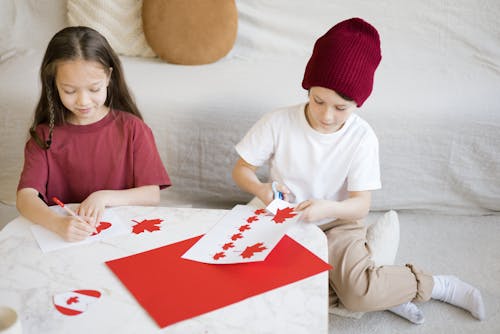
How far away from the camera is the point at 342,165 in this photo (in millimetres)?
1438

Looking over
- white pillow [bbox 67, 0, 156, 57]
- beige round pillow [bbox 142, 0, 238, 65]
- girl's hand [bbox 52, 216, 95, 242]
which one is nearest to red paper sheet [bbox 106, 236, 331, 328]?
girl's hand [bbox 52, 216, 95, 242]

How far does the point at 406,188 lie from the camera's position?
1986 mm

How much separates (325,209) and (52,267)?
2.05 feet

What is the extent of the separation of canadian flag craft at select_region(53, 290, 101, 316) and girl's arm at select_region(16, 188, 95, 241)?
0.59 feet

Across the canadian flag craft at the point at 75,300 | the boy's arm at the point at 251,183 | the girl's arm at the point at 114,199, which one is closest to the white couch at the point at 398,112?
the boy's arm at the point at 251,183

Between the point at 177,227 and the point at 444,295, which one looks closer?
the point at 177,227

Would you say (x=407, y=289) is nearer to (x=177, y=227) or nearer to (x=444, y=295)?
(x=444, y=295)

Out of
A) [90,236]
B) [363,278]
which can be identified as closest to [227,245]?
[90,236]

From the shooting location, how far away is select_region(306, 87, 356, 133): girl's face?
1.29 m

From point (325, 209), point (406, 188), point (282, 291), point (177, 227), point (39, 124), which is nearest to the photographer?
point (282, 291)

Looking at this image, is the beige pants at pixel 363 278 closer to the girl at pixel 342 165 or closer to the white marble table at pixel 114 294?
the girl at pixel 342 165

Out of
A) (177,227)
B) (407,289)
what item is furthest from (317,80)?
(407,289)

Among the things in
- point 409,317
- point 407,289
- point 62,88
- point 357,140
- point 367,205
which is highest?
point 62,88

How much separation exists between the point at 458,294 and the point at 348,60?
2.64 feet
